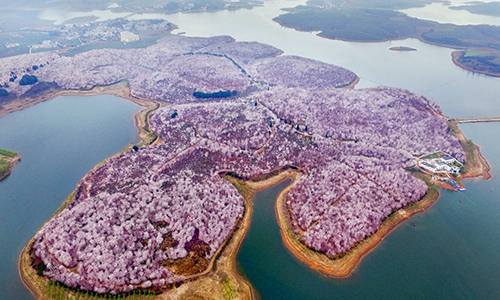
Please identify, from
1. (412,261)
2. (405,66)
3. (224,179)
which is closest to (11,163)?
(224,179)

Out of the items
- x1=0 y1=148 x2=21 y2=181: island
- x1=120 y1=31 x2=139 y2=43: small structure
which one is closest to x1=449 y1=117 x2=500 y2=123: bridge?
x1=0 y1=148 x2=21 y2=181: island

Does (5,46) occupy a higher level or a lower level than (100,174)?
higher

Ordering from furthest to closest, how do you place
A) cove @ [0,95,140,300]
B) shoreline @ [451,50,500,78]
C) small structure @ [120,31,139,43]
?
small structure @ [120,31,139,43], shoreline @ [451,50,500,78], cove @ [0,95,140,300]

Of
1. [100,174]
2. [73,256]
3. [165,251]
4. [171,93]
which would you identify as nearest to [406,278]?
[165,251]

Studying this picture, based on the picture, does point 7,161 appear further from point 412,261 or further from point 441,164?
point 441,164

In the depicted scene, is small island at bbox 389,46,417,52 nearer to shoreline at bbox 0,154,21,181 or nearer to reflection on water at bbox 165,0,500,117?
reflection on water at bbox 165,0,500,117

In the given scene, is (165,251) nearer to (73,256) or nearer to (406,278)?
(73,256)
